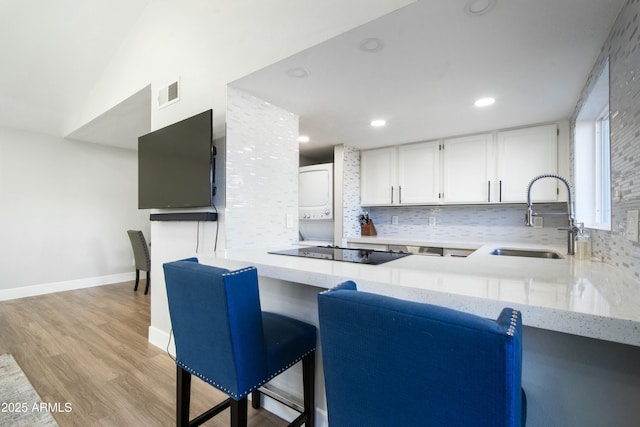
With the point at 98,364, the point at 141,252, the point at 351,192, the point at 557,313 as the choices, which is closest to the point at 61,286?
the point at 141,252

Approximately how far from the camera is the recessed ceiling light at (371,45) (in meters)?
1.38

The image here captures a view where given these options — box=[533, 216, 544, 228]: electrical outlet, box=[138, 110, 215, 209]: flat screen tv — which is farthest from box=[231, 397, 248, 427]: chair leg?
box=[533, 216, 544, 228]: electrical outlet

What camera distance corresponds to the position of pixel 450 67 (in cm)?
160

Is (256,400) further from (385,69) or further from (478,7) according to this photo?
(478,7)

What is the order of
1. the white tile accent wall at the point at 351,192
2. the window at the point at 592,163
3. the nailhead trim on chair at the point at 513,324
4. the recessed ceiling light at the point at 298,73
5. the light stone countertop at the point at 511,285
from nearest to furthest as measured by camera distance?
the nailhead trim on chair at the point at 513,324 → the light stone countertop at the point at 511,285 → the recessed ceiling light at the point at 298,73 → the window at the point at 592,163 → the white tile accent wall at the point at 351,192

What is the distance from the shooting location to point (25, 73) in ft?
10.3

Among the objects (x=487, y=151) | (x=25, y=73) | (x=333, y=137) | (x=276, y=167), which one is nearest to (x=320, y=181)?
(x=333, y=137)

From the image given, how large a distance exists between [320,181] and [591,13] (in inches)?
107

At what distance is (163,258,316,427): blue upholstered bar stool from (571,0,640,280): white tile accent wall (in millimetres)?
1378

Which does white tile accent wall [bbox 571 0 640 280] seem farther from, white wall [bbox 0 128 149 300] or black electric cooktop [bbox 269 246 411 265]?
white wall [bbox 0 128 149 300]

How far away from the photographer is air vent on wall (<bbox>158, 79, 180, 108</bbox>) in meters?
2.34

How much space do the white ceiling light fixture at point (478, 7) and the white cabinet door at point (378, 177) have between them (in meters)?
2.29

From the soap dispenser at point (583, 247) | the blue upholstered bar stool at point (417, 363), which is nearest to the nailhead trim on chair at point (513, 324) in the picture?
the blue upholstered bar stool at point (417, 363)

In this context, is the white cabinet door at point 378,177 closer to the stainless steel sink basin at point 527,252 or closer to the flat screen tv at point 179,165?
the stainless steel sink basin at point 527,252
